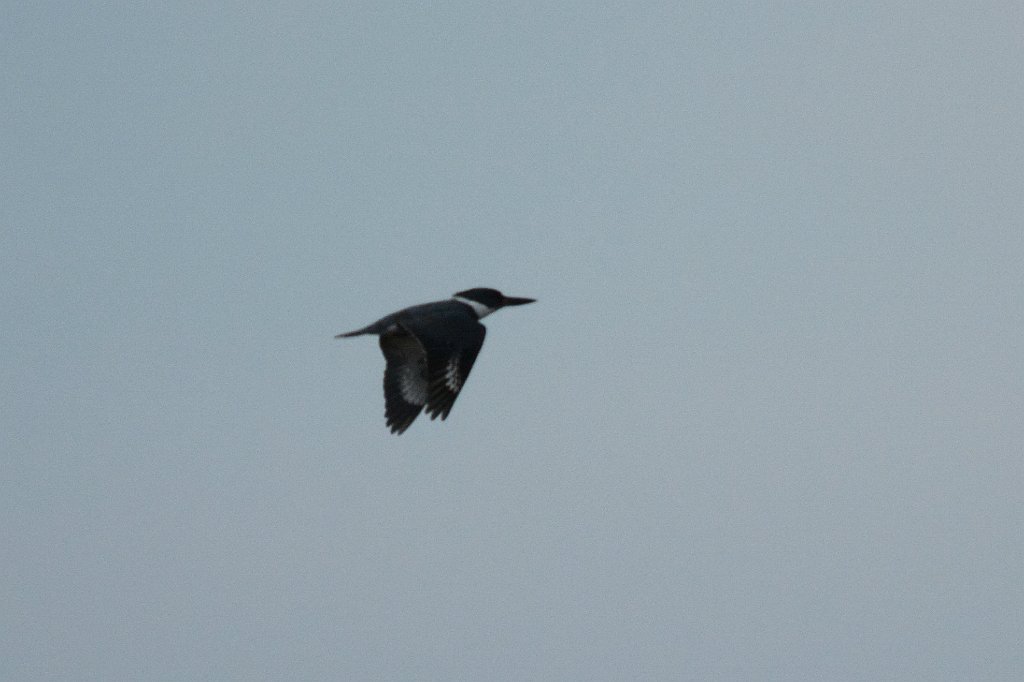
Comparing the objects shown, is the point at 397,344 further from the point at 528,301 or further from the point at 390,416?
the point at 528,301

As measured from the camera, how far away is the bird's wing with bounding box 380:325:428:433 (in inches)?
636

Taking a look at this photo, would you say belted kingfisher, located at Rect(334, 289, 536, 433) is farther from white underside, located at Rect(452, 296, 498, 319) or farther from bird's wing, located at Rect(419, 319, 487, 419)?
white underside, located at Rect(452, 296, 498, 319)

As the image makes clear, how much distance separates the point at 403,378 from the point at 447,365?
75cm

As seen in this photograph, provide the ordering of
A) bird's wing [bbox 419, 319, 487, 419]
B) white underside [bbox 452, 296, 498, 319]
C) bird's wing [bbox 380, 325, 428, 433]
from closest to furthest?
bird's wing [bbox 419, 319, 487, 419]
bird's wing [bbox 380, 325, 428, 433]
white underside [bbox 452, 296, 498, 319]

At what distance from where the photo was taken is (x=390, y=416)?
1617 centimetres

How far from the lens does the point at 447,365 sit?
15820 millimetres

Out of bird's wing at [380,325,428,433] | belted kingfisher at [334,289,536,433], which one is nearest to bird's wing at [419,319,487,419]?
belted kingfisher at [334,289,536,433]

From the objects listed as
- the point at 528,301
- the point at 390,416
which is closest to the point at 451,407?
the point at 390,416

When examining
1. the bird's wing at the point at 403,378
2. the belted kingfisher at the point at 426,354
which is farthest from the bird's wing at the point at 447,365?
the bird's wing at the point at 403,378

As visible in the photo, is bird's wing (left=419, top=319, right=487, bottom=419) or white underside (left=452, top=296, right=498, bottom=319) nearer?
bird's wing (left=419, top=319, right=487, bottom=419)

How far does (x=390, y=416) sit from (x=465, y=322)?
104 centimetres

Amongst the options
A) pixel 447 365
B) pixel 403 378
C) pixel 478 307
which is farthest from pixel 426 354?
pixel 478 307

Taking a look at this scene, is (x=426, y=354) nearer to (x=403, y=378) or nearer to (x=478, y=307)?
(x=403, y=378)

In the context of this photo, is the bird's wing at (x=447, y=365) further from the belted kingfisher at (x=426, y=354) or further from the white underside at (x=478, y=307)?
the white underside at (x=478, y=307)
